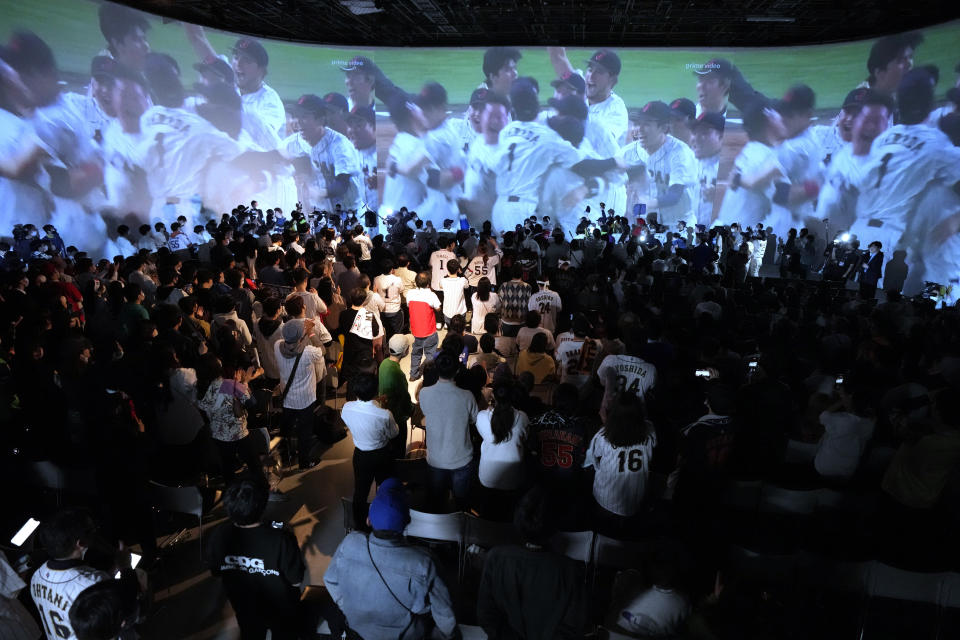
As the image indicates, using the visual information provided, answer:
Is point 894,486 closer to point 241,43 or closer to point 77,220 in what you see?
point 77,220

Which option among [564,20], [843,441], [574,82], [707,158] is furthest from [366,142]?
[843,441]

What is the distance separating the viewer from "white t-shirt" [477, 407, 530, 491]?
13.3 feet

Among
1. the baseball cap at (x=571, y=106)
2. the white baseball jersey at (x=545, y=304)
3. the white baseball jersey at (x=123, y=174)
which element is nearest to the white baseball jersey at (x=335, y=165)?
the white baseball jersey at (x=123, y=174)

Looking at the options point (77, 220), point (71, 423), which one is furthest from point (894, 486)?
point (77, 220)

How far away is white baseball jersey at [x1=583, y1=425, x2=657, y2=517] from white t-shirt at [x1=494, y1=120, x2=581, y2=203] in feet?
56.1

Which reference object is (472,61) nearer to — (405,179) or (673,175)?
(405,179)

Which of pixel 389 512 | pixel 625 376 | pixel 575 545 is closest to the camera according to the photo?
pixel 389 512

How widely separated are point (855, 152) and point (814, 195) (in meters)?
1.55

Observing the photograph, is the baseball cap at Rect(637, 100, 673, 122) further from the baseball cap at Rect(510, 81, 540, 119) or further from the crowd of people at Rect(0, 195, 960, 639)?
the crowd of people at Rect(0, 195, 960, 639)

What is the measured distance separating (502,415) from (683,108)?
17.7m

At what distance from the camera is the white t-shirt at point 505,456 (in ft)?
13.3

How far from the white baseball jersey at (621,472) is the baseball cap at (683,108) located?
57.2 feet

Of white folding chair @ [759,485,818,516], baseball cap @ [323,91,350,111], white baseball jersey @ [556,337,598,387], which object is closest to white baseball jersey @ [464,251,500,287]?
white baseball jersey @ [556,337,598,387]

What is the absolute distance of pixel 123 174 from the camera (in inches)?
569
